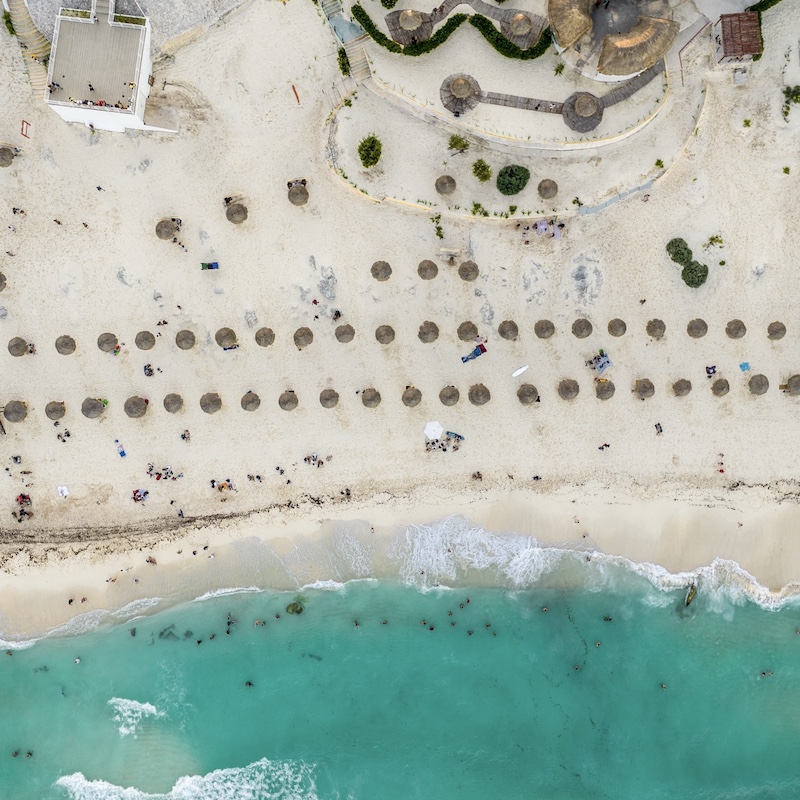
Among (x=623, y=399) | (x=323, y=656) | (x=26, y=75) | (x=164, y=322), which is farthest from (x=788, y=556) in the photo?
(x=26, y=75)

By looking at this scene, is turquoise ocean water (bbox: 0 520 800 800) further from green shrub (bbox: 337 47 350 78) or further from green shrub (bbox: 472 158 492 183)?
green shrub (bbox: 337 47 350 78)

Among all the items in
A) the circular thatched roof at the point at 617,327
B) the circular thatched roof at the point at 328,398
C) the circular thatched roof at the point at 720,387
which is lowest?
the circular thatched roof at the point at 328,398

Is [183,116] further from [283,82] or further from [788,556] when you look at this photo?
[788,556]

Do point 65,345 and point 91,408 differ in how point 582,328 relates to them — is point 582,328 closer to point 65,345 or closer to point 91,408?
point 91,408

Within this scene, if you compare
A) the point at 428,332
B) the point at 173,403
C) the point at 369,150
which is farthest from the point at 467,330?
the point at 173,403

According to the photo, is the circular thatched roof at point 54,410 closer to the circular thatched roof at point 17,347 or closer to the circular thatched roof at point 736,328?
the circular thatched roof at point 17,347

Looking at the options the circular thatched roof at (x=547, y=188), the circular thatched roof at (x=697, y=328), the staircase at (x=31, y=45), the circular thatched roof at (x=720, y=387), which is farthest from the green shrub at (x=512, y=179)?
the staircase at (x=31, y=45)

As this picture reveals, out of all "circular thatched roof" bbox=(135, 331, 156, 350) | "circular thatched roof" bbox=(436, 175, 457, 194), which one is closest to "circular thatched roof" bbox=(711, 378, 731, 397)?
"circular thatched roof" bbox=(436, 175, 457, 194)
